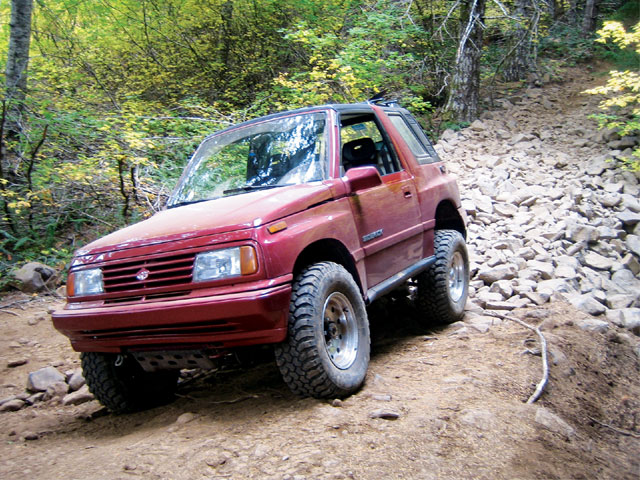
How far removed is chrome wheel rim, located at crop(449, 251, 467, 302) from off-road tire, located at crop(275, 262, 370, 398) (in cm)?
201

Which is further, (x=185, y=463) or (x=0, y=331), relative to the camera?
(x=0, y=331)

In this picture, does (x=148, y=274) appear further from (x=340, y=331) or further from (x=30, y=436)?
(x=30, y=436)

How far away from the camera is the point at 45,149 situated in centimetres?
786

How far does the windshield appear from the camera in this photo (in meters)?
3.96

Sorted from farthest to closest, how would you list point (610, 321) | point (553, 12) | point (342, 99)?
point (553, 12) → point (342, 99) → point (610, 321)

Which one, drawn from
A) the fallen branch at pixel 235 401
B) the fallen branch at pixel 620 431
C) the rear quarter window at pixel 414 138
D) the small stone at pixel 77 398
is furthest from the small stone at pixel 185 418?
the rear quarter window at pixel 414 138

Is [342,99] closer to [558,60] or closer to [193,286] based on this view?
[193,286]

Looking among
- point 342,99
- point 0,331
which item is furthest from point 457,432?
point 342,99

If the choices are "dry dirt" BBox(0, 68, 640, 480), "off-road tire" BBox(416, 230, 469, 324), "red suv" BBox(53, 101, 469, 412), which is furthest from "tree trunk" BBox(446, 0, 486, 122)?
"dry dirt" BBox(0, 68, 640, 480)

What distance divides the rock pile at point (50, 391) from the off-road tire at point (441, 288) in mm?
3075

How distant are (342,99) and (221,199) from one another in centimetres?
676

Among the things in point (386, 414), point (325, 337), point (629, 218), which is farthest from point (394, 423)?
point (629, 218)

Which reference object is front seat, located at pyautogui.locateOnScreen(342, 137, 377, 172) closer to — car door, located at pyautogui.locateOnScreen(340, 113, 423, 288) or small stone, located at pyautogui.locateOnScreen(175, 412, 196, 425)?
car door, located at pyautogui.locateOnScreen(340, 113, 423, 288)

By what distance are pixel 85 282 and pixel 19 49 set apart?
6487mm
